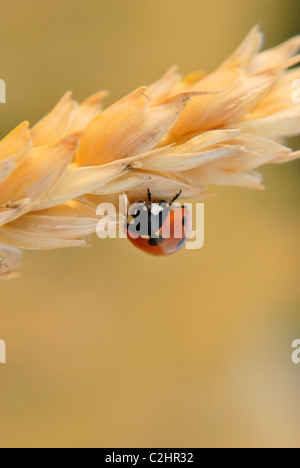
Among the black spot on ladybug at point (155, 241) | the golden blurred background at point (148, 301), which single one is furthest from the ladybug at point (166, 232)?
the golden blurred background at point (148, 301)

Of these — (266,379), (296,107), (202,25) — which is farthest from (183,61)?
(296,107)

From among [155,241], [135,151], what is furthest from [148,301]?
[135,151]

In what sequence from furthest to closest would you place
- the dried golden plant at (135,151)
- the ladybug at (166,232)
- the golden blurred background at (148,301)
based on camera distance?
the golden blurred background at (148,301) < the ladybug at (166,232) < the dried golden plant at (135,151)

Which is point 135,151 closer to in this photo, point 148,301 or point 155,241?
point 155,241

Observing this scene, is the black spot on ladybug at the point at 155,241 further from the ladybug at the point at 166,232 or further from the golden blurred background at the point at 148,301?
the golden blurred background at the point at 148,301
